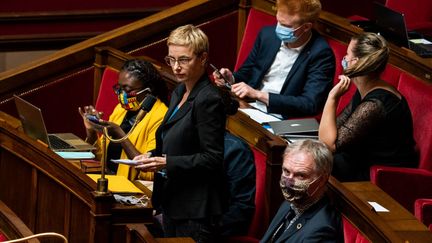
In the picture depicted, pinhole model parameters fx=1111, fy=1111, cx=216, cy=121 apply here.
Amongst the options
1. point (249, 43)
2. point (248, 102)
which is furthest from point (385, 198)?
point (249, 43)

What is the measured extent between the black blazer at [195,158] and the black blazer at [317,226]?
0.70 ft

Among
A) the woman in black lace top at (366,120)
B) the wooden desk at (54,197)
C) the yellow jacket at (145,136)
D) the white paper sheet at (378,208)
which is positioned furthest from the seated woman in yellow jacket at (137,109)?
the white paper sheet at (378,208)

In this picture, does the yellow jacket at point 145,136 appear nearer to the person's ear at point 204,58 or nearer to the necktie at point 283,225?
the person's ear at point 204,58

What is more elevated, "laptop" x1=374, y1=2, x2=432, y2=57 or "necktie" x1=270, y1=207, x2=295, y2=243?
"laptop" x1=374, y1=2, x2=432, y2=57

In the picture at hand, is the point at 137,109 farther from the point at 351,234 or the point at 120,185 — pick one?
the point at 351,234

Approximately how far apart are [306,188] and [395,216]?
0.14m

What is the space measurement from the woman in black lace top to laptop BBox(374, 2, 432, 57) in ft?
1.08

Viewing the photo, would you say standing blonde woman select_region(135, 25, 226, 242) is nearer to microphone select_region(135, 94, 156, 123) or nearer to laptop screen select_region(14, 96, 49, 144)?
microphone select_region(135, 94, 156, 123)

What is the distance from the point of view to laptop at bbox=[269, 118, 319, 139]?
213 cm

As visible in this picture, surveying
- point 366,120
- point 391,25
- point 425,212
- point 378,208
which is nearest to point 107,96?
point 391,25

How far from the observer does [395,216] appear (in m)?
1.68

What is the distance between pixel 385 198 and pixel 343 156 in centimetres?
29

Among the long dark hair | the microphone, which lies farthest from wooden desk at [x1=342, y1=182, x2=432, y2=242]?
the long dark hair

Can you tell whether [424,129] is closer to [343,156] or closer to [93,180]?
[343,156]
